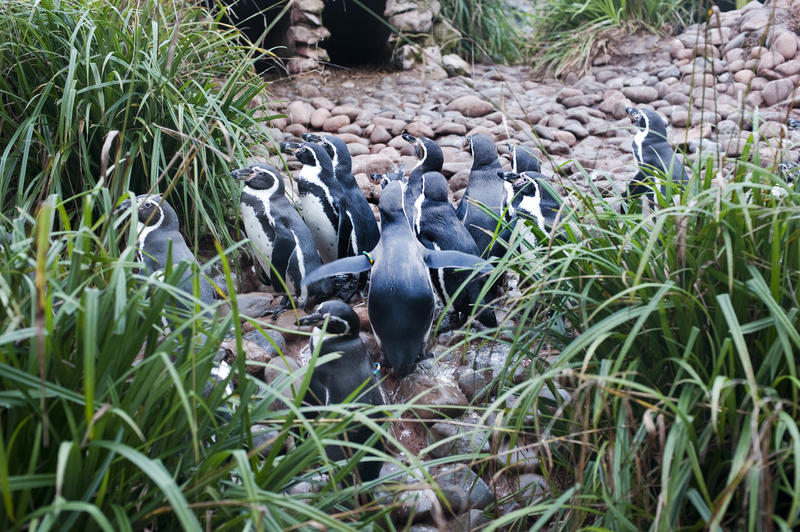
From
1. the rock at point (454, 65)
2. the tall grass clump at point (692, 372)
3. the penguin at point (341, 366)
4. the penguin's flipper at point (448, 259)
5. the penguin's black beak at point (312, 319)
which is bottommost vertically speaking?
the rock at point (454, 65)

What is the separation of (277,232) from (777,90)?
4456 mm

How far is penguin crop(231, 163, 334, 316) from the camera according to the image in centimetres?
325

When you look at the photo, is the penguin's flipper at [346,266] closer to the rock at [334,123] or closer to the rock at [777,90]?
the rock at [334,123]

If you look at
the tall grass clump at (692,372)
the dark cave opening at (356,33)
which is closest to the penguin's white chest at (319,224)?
the tall grass clump at (692,372)

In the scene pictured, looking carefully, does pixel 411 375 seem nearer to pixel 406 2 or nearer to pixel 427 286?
pixel 427 286

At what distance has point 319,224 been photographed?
12.0 feet

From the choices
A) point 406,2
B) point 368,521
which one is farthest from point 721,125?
point 368,521

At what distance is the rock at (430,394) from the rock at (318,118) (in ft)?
10.5

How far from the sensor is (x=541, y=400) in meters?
2.00

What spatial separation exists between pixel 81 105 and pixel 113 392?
2.16 meters

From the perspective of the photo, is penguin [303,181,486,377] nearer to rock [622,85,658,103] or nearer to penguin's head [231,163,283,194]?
penguin's head [231,163,283,194]

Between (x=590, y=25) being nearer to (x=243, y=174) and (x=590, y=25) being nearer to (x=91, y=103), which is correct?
(x=243, y=174)

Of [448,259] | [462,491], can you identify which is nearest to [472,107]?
[448,259]

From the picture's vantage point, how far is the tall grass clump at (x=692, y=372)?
139 cm
